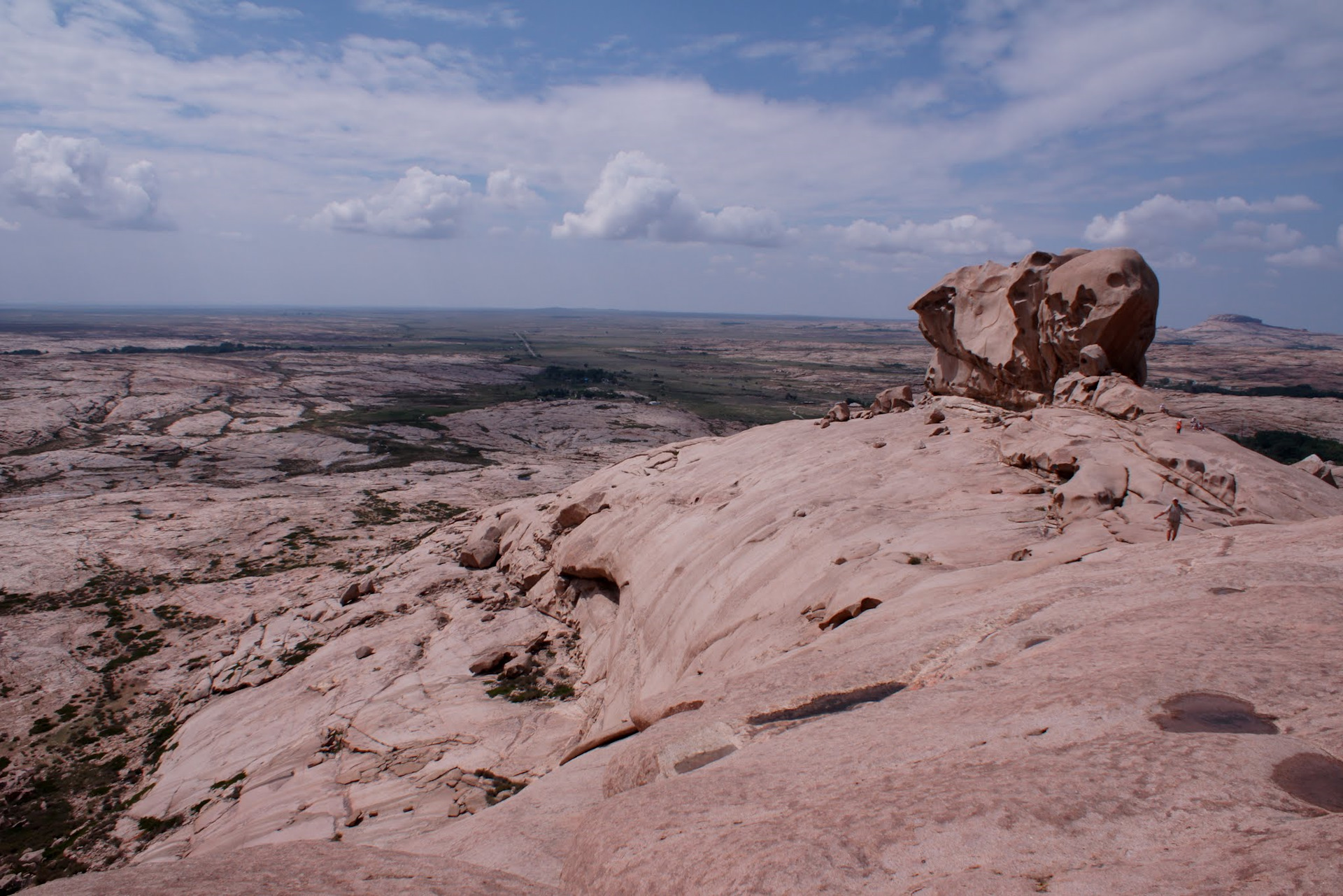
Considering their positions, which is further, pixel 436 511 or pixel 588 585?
pixel 436 511

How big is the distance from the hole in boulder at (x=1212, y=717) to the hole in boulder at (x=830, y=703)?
2.89 m

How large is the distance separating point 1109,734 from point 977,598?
172 inches

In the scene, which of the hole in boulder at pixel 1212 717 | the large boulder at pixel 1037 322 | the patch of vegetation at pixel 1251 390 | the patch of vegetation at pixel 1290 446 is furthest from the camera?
the patch of vegetation at pixel 1251 390

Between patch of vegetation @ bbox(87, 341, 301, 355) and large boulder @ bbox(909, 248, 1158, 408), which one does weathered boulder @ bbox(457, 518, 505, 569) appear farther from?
patch of vegetation @ bbox(87, 341, 301, 355)

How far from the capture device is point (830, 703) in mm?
8406

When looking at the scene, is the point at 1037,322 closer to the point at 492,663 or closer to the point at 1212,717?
the point at 1212,717

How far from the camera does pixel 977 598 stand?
10406 mm

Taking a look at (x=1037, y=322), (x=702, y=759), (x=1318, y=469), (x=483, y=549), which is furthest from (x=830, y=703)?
(x=483, y=549)

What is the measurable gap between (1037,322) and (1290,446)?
3566cm

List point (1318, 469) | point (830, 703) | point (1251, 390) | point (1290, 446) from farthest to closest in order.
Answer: point (1251, 390)
point (1290, 446)
point (1318, 469)
point (830, 703)

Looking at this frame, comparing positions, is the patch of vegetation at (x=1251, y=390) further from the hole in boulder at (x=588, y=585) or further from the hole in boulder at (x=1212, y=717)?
the hole in boulder at (x=1212, y=717)

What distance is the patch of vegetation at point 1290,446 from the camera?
42484 mm

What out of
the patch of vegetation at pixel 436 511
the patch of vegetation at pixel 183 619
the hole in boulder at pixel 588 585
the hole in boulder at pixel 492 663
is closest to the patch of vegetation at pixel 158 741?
the patch of vegetation at pixel 183 619

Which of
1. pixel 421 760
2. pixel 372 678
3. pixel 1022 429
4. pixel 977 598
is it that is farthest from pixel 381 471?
pixel 977 598
